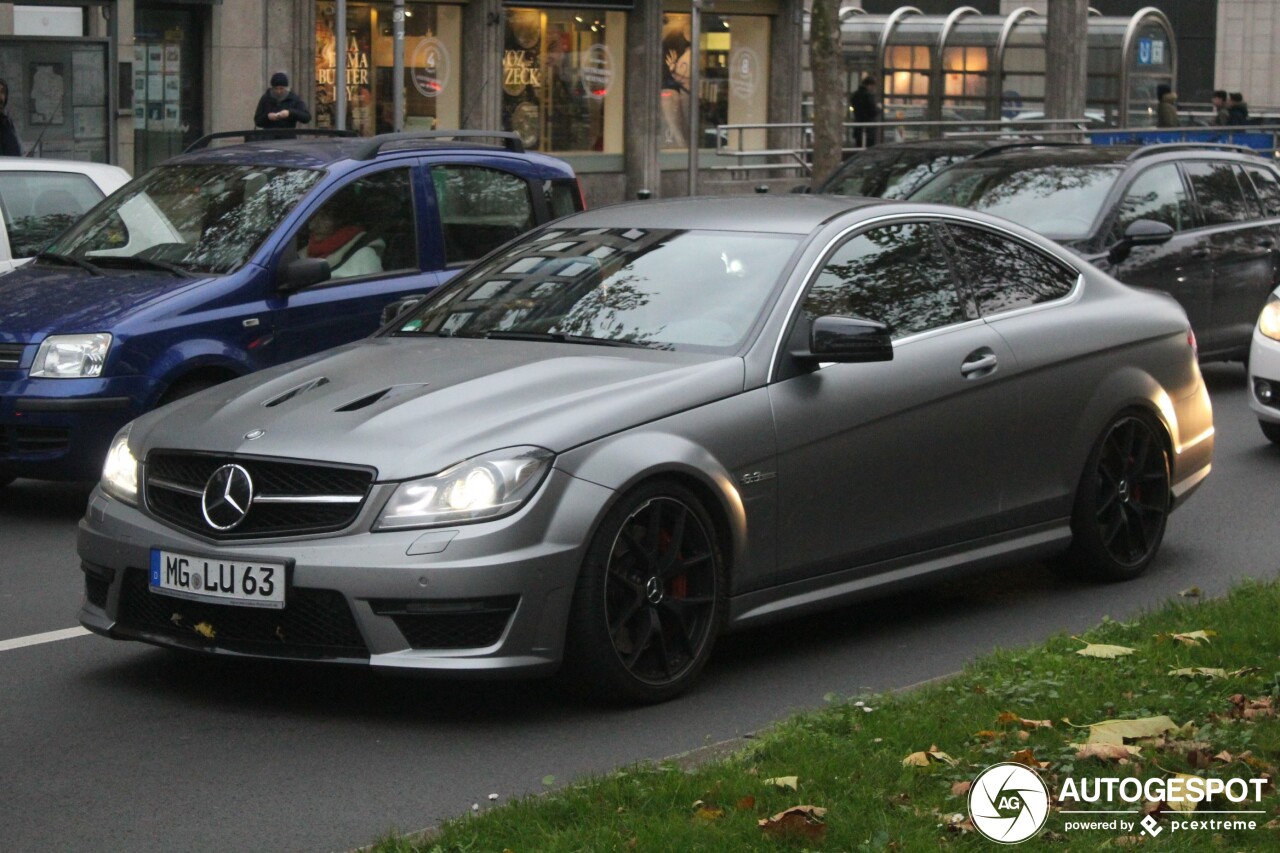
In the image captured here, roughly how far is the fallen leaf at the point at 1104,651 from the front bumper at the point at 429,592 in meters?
1.63

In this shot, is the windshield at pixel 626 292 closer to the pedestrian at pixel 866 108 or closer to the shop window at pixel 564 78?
the shop window at pixel 564 78

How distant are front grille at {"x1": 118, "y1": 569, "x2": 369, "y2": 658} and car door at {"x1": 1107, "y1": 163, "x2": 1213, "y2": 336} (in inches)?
348

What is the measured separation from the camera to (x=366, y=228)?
10969mm

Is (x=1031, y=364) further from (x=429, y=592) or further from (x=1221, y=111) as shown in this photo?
(x=1221, y=111)

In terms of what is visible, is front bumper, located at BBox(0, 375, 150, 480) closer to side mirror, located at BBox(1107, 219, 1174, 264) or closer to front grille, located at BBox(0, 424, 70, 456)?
front grille, located at BBox(0, 424, 70, 456)

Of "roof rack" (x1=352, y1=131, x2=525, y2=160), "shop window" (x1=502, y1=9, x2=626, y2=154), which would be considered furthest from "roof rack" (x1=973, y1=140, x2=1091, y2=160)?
"shop window" (x1=502, y1=9, x2=626, y2=154)

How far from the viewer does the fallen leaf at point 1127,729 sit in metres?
5.41

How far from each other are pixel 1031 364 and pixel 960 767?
9.78 feet

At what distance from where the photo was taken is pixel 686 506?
21.0ft

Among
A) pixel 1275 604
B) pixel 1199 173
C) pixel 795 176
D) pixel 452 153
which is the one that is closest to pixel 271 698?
pixel 1275 604

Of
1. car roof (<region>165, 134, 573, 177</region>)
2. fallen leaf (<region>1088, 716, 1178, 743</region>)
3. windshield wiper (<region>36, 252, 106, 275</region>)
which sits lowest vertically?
fallen leaf (<region>1088, 716, 1178, 743</region>)

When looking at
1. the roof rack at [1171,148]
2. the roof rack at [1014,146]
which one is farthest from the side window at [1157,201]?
the roof rack at [1014,146]

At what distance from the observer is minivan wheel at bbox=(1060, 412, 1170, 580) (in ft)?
26.9

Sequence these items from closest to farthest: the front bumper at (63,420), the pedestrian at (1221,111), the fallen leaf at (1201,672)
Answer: the fallen leaf at (1201,672) → the front bumper at (63,420) → the pedestrian at (1221,111)
